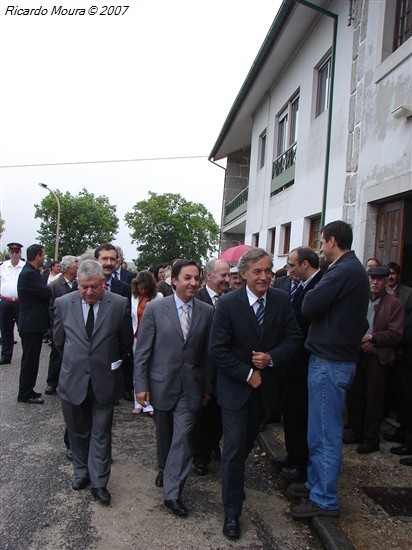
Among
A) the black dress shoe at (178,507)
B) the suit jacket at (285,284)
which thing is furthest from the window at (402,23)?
the black dress shoe at (178,507)

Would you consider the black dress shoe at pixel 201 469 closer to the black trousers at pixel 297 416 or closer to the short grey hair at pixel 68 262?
the black trousers at pixel 297 416

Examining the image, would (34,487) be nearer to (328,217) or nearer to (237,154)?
(328,217)

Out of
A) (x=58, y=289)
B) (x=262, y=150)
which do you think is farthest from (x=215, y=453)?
(x=262, y=150)

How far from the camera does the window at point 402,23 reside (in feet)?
20.9

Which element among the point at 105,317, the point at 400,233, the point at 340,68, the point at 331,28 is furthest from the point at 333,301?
the point at 331,28

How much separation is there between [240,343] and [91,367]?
1.27 m

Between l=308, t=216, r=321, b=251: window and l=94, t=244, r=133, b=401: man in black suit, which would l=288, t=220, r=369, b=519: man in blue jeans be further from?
l=308, t=216, r=321, b=251: window

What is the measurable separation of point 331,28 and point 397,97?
3932 mm

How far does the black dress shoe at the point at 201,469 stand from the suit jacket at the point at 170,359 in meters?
0.96

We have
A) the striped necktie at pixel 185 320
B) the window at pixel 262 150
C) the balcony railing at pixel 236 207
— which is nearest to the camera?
the striped necktie at pixel 185 320

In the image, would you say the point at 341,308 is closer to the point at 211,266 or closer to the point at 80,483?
the point at 211,266

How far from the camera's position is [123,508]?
3.60 meters

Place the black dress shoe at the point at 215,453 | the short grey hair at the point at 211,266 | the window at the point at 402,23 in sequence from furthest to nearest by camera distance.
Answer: the window at the point at 402,23 < the short grey hair at the point at 211,266 < the black dress shoe at the point at 215,453

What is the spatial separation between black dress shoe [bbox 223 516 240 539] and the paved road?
0.05 metres
